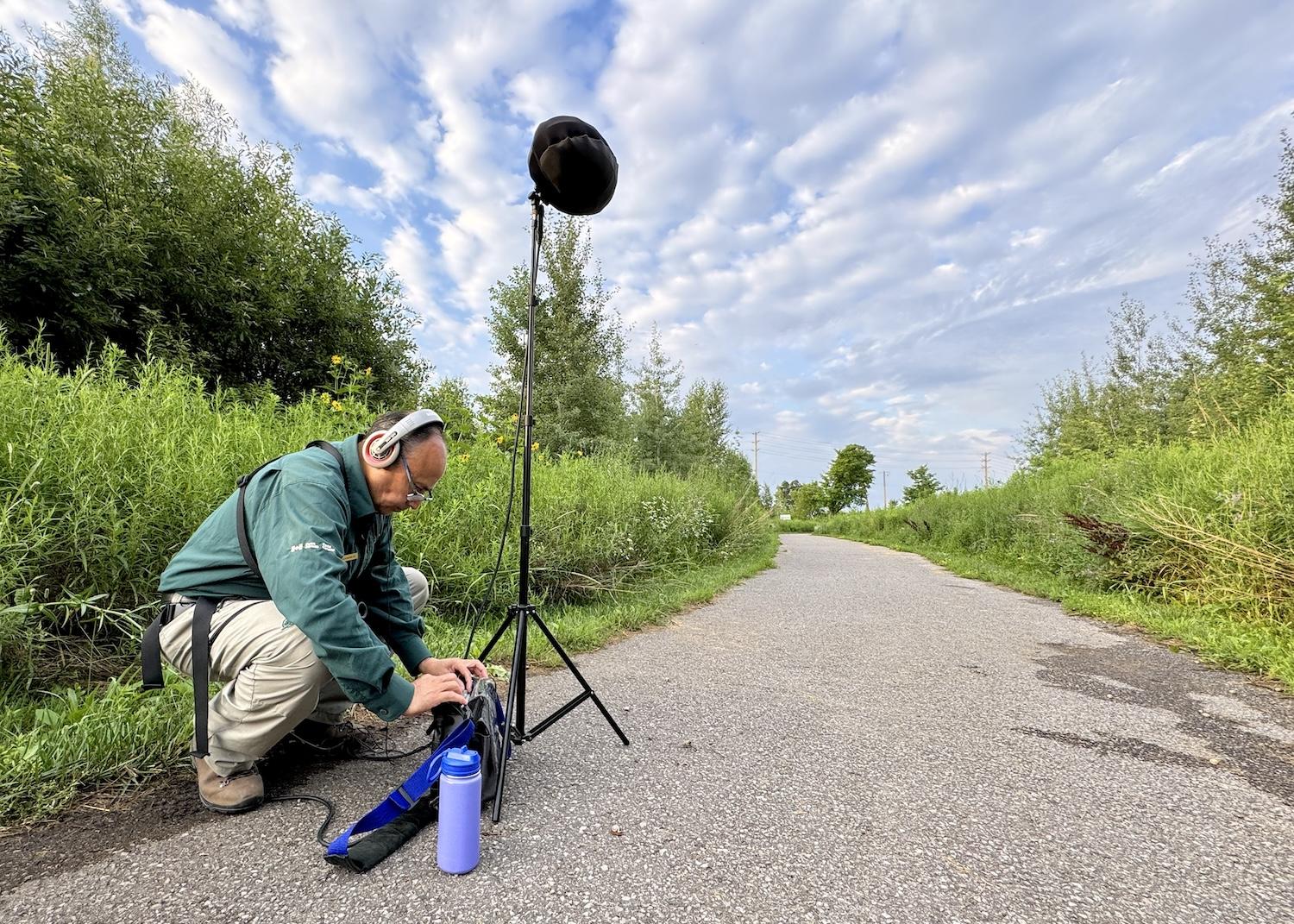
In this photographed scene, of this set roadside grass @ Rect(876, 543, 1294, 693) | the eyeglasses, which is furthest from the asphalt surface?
the eyeglasses

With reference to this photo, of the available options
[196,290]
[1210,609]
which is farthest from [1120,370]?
[196,290]

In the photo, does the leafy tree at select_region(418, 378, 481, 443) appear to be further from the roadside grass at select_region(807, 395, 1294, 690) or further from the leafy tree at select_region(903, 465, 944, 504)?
the leafy tree at select_region(903, 465, 944, 504)

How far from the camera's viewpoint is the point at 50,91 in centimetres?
717

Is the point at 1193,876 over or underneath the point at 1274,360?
underneath

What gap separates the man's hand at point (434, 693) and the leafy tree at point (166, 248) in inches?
Answer: 191

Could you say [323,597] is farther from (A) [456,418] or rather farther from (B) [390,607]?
(A) [456,418]

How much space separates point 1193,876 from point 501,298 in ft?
46.6

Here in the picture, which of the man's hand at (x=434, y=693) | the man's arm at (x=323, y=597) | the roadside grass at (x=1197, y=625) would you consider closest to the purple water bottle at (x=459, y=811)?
the man's hand at (x=434, y=693)

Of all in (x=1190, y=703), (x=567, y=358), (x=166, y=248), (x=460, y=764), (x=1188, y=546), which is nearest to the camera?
(x=460, y=764)

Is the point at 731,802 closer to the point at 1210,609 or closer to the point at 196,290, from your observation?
the point at 1210,609

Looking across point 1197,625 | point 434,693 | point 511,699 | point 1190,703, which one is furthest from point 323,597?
point 1197,625

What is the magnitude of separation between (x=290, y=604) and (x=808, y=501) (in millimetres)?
64135

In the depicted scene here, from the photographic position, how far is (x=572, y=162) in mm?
2207

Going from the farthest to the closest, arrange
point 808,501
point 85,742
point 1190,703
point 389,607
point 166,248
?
point 808,501, point 166,248, point 1190,703, point 389,607, point 85,742
